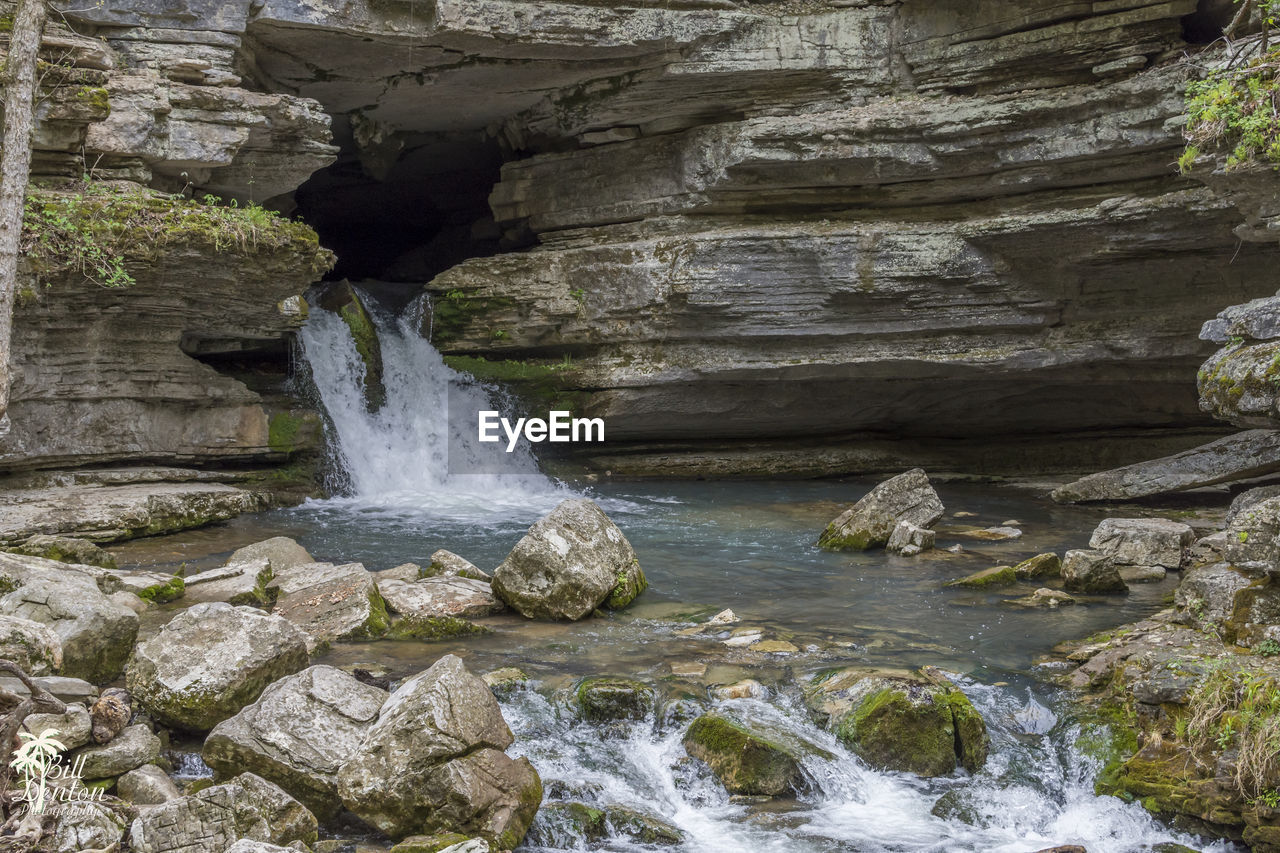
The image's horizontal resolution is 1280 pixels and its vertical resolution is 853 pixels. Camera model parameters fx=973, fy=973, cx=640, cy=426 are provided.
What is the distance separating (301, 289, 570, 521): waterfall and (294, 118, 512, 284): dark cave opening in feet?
11.2

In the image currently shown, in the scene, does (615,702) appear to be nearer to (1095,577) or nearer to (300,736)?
(300,736)

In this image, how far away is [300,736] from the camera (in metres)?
5.24

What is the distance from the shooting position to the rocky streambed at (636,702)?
5.00 metres

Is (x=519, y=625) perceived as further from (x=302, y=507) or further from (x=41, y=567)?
(x=302, y=507)

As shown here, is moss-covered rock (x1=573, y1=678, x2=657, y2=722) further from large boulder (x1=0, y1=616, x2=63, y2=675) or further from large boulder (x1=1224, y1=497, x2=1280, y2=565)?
large boulder (x1=1224, y1=497, x2=1280, y2=565)

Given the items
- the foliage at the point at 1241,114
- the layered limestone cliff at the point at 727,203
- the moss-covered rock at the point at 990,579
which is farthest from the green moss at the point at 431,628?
the foliage at the point at 1241,114

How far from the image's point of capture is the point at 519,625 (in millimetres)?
8039

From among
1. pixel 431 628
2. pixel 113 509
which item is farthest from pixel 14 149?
pixel 431 628

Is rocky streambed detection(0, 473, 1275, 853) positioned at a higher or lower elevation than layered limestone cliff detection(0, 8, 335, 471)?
lower

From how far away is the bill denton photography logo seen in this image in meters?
4.14

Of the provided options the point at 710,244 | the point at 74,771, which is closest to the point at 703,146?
the point at 710,244

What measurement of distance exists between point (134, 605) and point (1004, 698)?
6.74 m

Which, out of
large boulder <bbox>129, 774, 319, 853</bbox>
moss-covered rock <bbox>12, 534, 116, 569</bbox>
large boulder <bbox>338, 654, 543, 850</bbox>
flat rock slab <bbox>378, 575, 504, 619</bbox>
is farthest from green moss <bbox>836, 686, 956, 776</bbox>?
moss-covered rock <bbox>12, 534, 116, 569</bbox>
